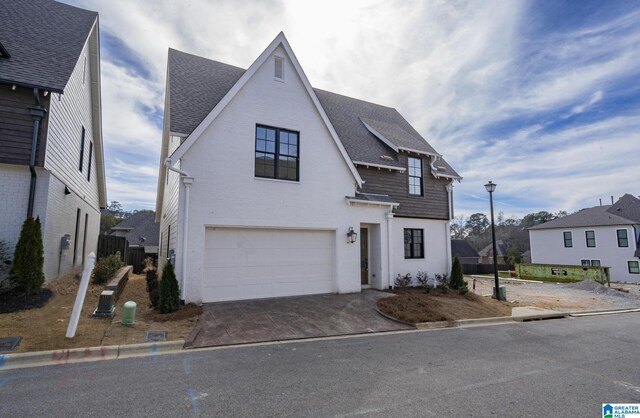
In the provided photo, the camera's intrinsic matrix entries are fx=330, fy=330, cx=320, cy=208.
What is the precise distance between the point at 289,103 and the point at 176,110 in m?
3.74

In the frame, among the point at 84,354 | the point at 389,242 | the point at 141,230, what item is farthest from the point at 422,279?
the point at 141,230

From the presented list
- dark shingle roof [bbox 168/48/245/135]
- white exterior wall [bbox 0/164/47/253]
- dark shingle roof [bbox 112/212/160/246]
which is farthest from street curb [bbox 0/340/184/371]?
dark shingle roof [bbox 112/212/160/246]

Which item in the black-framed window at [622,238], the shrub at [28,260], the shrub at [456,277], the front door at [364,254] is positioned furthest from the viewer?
the black-framed window at [622,238]

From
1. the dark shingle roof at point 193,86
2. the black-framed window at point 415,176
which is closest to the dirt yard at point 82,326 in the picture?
the dark shingle roof at point 193,86

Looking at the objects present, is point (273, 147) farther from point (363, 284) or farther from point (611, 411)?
point (611, 411)

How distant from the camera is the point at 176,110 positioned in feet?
35.4

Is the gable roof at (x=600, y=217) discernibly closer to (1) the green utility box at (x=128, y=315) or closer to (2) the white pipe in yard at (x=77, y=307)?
(1) the green utility box at (x=128, y=315)

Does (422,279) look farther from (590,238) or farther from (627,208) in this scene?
(627,208)

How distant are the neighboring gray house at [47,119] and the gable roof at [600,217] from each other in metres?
41.9

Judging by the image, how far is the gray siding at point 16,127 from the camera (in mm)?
8656

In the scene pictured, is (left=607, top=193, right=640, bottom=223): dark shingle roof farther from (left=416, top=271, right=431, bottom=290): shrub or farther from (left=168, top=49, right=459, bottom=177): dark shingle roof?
(left=416, top=271, right=431, bottom=290): shrub

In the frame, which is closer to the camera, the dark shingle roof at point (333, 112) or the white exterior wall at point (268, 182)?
the white exterior wall at point (268, 182)

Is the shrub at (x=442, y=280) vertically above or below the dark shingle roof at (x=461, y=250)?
below

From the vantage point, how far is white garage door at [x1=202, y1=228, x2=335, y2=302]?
396 inches
